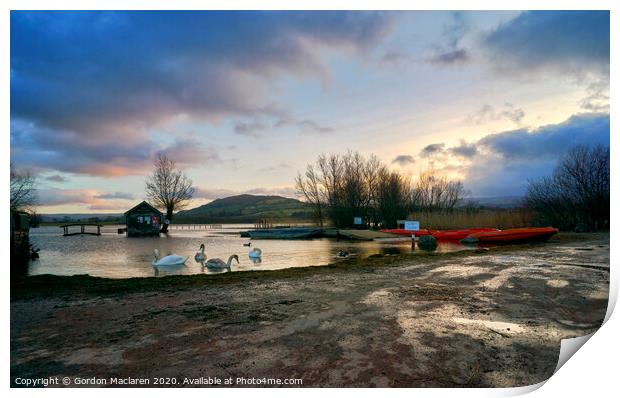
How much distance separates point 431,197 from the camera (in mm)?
36094

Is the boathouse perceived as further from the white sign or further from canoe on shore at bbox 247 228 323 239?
the white sign

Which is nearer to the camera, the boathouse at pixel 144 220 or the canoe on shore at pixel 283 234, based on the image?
the canoe on shore at pixel 283 234

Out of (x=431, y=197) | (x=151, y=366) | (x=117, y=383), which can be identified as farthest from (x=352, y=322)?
(x=431, y=197)

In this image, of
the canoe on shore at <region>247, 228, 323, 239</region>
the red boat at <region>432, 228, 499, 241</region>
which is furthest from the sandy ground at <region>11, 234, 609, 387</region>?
the canoe on shore at <region>247, 228, 323, 239</region>

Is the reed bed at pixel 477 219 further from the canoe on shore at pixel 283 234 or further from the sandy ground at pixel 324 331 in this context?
the sandy ground at pixel 324 331

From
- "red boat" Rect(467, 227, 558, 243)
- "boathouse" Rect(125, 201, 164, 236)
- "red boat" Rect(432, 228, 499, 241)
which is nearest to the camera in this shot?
"red boat" Rect(467, 227, 558, 243)

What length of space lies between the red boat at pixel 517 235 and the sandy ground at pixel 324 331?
31.9ft

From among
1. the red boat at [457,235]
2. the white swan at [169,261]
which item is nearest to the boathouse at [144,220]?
the white swan at [169,261]

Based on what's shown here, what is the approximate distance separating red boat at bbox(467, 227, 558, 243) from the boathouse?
1295 inches

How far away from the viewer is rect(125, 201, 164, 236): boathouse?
38688 mm

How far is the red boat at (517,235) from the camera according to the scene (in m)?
15.0

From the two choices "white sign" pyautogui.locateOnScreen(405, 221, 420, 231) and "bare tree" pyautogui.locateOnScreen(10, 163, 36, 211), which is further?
"white sign" pyautogui.locateOnScreen(405, 221, 420, 231)

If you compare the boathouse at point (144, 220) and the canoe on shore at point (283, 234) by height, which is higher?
the boathouse at point (144, 220)
